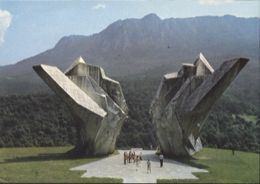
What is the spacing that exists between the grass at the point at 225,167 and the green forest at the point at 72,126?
1345cm

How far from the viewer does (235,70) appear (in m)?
30.8

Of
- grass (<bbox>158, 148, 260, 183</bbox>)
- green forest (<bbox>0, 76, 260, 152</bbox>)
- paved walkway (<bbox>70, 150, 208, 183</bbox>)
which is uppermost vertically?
green forest (<bbox>0, 76, 260, 152</bbox>)

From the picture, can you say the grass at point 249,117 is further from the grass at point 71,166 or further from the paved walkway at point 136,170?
the paved walkway at point 136,170

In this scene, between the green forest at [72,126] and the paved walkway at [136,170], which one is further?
the green forest at [72,126]

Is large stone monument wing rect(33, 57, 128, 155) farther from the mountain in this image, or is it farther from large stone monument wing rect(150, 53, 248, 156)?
the mountain

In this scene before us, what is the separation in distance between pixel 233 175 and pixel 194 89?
8977 mm

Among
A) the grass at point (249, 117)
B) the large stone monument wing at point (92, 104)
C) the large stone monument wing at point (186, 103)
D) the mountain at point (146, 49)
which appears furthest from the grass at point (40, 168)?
the mountain at point (146, 49)

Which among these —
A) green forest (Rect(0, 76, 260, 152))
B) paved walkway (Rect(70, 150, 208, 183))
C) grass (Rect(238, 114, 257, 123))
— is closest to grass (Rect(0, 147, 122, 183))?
paved walkway (Rect(70, 150, 208, 183))

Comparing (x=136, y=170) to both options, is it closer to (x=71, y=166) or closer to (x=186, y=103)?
(x=71, y=166)

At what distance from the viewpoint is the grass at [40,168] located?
82.8 feet

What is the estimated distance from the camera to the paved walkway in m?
27.0

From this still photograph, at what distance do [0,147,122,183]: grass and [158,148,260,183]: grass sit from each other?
519cm

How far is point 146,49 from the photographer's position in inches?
6570

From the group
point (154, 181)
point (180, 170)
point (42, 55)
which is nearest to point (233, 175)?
point (180, 170)
